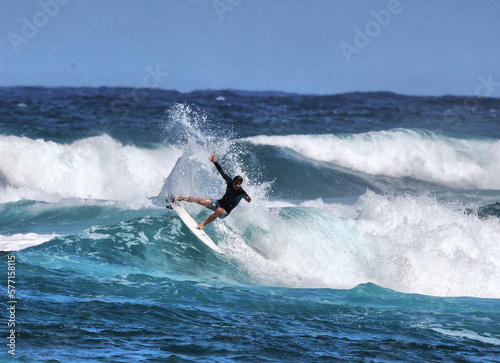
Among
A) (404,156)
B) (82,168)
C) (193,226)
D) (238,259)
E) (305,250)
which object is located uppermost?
(404,156)

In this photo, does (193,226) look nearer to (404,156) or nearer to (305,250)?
(305,250)

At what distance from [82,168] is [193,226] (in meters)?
11.5

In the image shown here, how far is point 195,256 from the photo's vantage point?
12250mm

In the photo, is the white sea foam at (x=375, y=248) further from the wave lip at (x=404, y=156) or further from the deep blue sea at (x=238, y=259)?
the wave lip at (x=404, y=156)

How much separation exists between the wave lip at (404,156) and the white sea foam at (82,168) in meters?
6.53

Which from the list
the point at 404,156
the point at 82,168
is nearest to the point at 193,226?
the point at 82,168

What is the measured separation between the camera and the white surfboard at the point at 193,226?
1225 centimetres

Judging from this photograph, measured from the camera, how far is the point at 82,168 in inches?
898

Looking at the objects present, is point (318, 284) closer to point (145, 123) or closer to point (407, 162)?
point (407, 162)

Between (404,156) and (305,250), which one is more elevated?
(404,156)

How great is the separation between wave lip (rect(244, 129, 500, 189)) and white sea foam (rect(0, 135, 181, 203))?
6529mm

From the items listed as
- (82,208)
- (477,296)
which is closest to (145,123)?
(82,208)

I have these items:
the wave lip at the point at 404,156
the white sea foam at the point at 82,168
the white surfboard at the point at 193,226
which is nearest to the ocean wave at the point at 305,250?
the white surfboard at the point at 193,226

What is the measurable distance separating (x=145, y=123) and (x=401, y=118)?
64.8 ft
